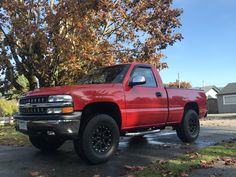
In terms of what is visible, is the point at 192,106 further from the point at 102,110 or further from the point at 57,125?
the point at 57,125

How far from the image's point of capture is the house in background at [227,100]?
49.8 m

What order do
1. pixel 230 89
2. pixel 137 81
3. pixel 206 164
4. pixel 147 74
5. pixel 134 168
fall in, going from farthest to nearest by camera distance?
pixel 230 89, pixel 147 74, pixel 137 81, pixel 206 164, pixel 134 168

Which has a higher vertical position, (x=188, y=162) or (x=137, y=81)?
(x=137, y=81)

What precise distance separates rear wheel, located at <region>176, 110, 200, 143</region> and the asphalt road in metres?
0.20

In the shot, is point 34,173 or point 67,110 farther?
point 67,110

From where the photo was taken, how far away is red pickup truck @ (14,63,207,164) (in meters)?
7.26

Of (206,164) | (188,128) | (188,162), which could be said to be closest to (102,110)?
(188,162)

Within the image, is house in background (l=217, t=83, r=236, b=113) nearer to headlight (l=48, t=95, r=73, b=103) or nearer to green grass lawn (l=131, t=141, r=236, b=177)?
green grass lawn (l=131, t=141, r=236, b=177)

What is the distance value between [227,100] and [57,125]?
1806 inches

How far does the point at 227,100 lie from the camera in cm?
5062

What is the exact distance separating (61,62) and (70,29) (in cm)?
137

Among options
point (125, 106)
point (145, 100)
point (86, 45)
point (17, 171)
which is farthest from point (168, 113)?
point (86, 45)

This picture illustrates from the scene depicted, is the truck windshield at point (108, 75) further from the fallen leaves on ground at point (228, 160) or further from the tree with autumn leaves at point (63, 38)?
the tree with autumn leaves at point (63, 38)

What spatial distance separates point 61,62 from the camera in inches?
634
